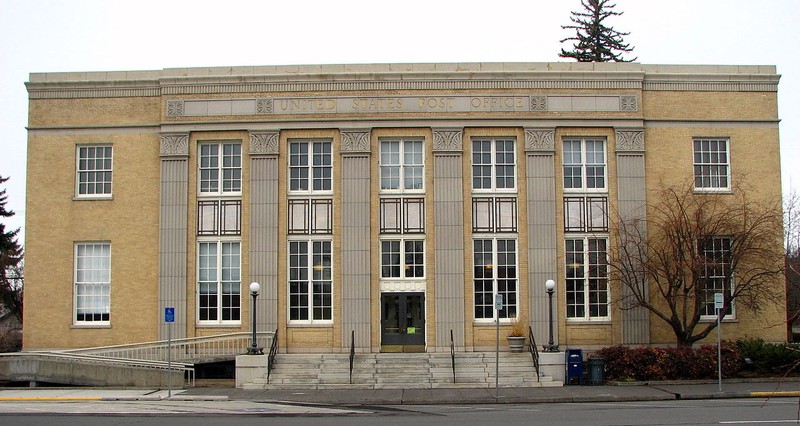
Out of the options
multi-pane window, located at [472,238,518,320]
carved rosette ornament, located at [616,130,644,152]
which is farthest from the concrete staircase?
carved rosette ornament, located at [616,130,644,152]

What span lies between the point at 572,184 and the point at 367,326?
31.6 ft

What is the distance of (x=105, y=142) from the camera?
3322cm

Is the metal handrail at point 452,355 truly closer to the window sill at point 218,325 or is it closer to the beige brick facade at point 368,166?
the beige brick facade at point 368,166

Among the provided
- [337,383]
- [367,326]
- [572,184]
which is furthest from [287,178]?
[572,184]

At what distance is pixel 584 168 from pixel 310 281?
11.5 meters

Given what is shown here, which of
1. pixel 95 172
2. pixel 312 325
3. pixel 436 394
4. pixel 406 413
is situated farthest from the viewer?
pixel 95 172

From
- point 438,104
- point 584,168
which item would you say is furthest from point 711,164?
point 438,104

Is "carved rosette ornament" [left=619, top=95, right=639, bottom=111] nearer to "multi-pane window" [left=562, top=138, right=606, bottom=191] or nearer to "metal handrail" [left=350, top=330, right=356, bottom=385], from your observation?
"multi-pane window" [left=562, top=138, right=606, bottom=191]

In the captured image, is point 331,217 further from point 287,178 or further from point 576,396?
point 576,396

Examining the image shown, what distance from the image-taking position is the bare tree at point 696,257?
30.3 meters

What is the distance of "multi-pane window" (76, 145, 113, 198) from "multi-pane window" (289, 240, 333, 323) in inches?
309

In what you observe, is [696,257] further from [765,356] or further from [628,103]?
[628,103]

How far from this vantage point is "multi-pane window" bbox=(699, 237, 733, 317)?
30.1 m

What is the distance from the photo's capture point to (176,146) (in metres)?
32.7
